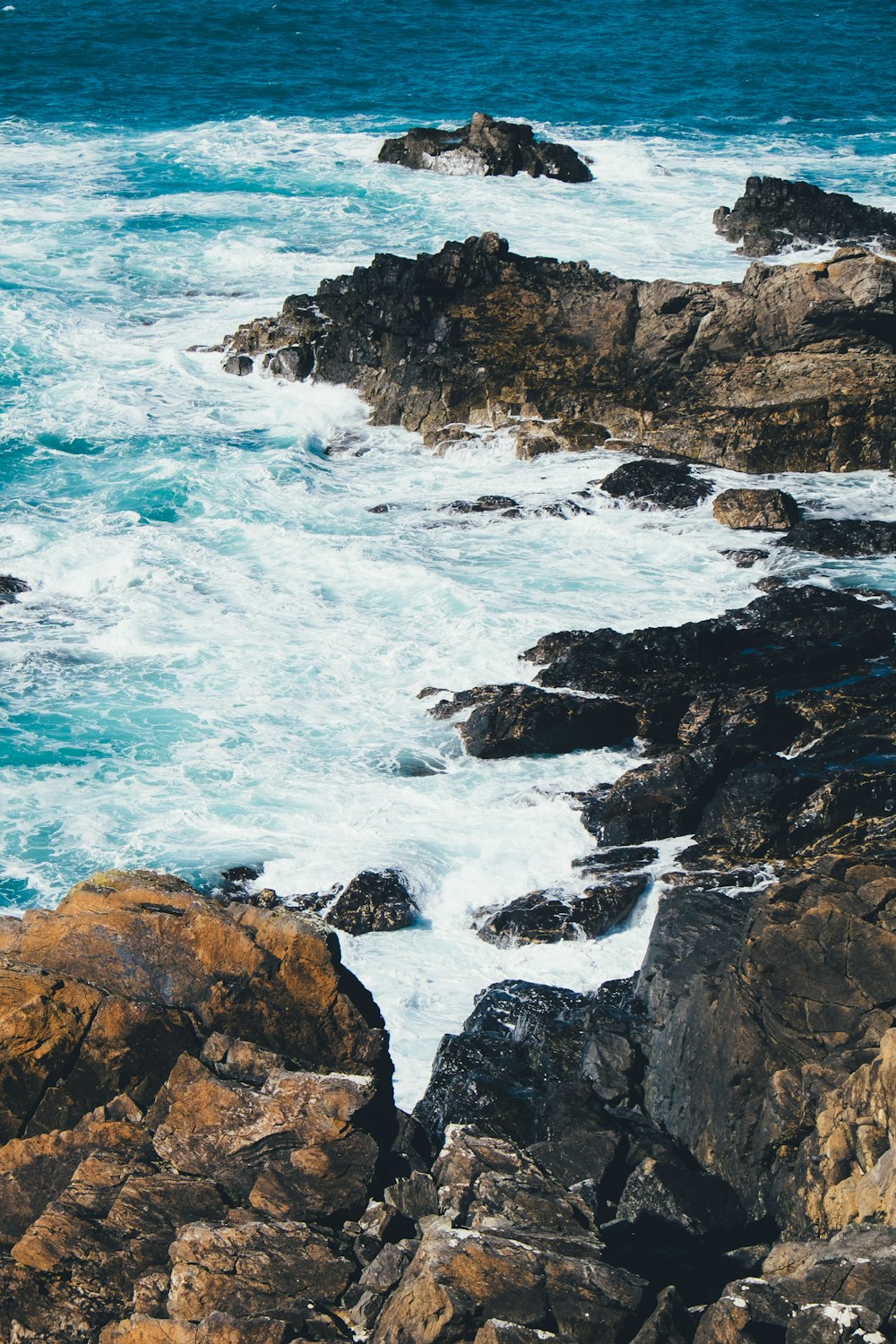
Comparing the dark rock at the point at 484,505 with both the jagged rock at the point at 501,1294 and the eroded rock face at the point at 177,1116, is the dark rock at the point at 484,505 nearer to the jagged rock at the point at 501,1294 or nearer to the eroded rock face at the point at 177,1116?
the eroded rock face at the point at 177,1116

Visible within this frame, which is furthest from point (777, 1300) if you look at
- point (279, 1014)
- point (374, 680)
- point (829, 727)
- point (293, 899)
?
point (374, 680)

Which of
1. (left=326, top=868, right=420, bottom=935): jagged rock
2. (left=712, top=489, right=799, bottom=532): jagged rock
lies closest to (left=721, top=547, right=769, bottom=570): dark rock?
(left=712, top=489, right=799, bottom=532): jagged rock

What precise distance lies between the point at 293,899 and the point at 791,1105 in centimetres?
898

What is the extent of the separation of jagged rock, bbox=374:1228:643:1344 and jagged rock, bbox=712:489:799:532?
21838 mm

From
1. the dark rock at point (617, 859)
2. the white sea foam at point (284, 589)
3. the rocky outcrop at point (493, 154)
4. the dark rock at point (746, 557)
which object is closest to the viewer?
the dark rock at point (617, 859)

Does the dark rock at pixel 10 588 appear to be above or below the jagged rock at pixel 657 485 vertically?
below

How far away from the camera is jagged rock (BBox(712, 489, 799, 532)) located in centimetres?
2958

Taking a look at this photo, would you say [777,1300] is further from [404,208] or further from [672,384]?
[404,208]

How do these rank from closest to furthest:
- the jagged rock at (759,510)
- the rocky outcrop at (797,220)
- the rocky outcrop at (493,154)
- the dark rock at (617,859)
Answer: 1. the dark rock at (617,859)
2. the jagged rock at (759,510)
3. the rocky outcrop at (797,220)
4. the rocky outcrop at (493,154)

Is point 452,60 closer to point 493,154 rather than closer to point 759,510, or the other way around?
point 493,154

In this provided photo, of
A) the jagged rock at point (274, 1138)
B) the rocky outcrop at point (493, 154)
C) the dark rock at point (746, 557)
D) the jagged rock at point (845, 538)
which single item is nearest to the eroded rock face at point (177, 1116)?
the jagged rock at point (274, 1138)

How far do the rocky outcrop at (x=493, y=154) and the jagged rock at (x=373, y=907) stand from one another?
1692 inches

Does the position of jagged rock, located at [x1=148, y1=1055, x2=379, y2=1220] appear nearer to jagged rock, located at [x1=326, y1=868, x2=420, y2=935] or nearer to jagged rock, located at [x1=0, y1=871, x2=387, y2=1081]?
jagged rock, located at [x1=0, y1=871, x2=387, y2=1081]

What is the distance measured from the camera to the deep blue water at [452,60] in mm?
65750
